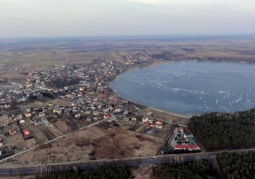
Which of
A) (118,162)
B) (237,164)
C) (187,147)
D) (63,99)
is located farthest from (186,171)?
(63,99)

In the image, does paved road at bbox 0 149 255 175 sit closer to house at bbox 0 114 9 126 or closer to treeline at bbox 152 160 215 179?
treeline at bbox 152 160 215 179

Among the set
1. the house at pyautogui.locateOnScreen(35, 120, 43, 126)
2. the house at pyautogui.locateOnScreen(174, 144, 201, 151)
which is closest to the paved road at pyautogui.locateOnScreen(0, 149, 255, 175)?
the house at pyautogui.locateOnScreen(174, 144, 201, 151)

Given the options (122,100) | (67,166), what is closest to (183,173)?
(67,166)

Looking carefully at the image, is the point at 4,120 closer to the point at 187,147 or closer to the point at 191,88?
the point at 187,147

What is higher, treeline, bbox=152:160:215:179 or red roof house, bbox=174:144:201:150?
treeline, bbox=152:160:215:179

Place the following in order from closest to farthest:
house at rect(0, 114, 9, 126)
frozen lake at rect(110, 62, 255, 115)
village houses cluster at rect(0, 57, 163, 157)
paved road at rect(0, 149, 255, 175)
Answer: paved road at rect(0, 149, 255, 175) < house at rect(0, 114, 9, 126) < village houses cluster at rect(0, 57, 163, 157) < frozen lake at rect(110, 62, 255, 115)

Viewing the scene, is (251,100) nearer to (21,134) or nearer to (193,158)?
(193,158)

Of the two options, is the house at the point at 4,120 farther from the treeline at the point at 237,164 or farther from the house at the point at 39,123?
the treeline at the point at 237,164
